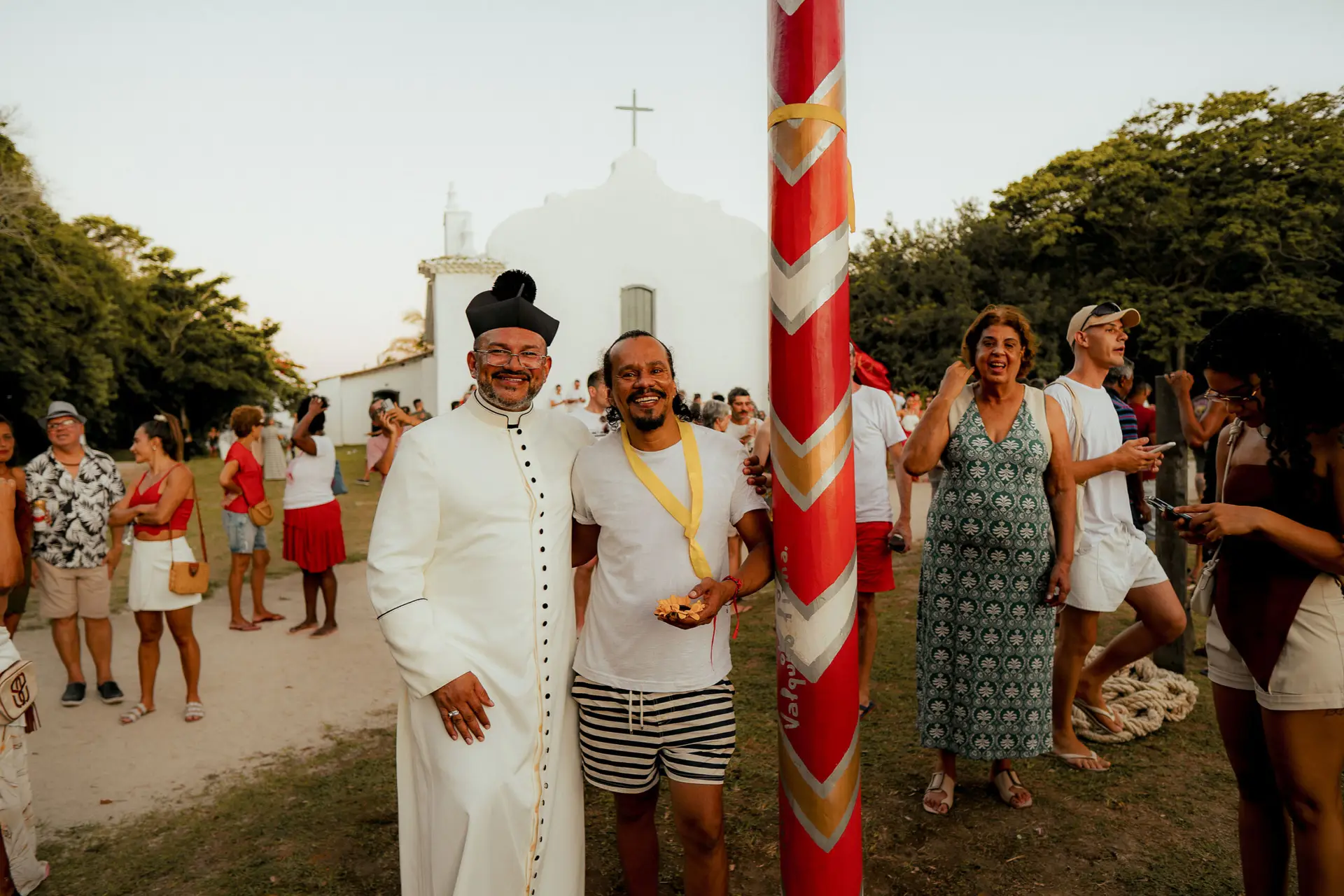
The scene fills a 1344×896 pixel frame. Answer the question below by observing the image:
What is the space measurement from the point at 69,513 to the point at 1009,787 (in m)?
6.08

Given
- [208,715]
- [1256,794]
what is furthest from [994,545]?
[208,715]

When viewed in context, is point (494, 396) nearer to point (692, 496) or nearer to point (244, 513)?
point (692, 496)

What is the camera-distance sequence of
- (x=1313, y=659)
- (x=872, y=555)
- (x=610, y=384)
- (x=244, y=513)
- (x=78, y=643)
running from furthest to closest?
(x=244, y=513) → (x=78, y=643) → (x=872, y=555) → (x=610, y=384) → (x=1313, y=659)

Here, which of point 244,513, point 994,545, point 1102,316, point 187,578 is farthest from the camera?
point 244,513

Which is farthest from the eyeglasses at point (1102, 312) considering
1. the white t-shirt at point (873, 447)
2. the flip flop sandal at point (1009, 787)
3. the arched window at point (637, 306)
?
the arched window at point (637, 306)

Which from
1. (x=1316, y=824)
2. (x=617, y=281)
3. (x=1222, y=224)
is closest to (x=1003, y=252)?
(x=1222, y=224)

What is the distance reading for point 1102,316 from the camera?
4.50 metres

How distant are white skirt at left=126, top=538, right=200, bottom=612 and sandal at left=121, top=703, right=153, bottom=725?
0.73 meters

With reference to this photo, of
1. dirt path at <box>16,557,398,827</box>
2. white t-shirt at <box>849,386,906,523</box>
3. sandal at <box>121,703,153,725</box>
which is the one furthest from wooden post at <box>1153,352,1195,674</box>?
sandal at <box>121,703,153,725</box>

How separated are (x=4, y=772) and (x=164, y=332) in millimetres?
45297

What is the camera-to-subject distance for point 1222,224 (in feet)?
84.6

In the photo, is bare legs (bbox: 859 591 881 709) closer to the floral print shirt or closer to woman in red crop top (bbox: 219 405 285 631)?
the floral print shirt

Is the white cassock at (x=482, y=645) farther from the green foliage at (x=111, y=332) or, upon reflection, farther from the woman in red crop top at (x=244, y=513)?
the green foliage at (x=111, y=332)

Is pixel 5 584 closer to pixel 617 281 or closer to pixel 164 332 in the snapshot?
pixel 617 281
